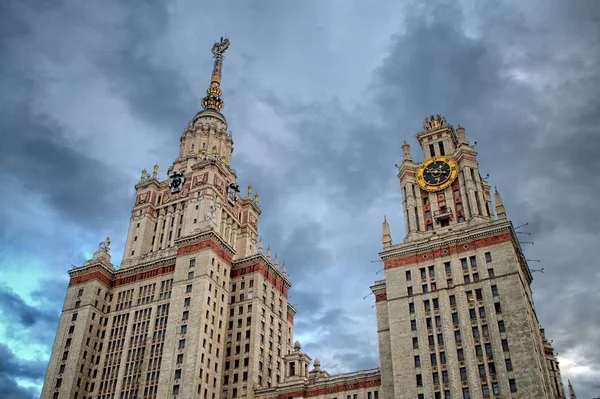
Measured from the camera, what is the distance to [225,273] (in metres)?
133

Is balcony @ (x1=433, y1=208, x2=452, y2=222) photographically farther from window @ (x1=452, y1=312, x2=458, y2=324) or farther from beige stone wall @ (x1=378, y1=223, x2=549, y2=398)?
window @ (x1=452, y1=312, x2=458, y2=324)

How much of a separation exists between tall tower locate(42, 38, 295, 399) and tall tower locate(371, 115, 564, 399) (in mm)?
31731

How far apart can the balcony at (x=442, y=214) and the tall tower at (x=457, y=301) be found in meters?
0.19

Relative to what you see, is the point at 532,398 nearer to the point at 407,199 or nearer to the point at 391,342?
the point at 391,342

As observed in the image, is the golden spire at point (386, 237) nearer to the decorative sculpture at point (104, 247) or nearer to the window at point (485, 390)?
the window at point (485, 390)

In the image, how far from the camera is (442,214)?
117 metres

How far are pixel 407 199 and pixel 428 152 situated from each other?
14242mm

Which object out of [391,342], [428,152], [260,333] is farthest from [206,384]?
[428,152]

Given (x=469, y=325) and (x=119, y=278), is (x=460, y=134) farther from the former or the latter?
(x=119, y=278)

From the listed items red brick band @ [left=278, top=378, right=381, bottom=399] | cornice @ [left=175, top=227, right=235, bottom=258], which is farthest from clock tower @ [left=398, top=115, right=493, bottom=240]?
cornice @ [left=175, top=227, right=235, bottom=258]

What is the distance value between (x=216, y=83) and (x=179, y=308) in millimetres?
80753

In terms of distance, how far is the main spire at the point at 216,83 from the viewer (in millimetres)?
176500

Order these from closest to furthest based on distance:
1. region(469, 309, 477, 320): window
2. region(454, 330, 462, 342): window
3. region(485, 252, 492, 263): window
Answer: region(454, 330, 462, 342): window
region(469, 309, 477, 320): window
region(485, 252, 492, 263): window

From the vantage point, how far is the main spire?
176 metres
